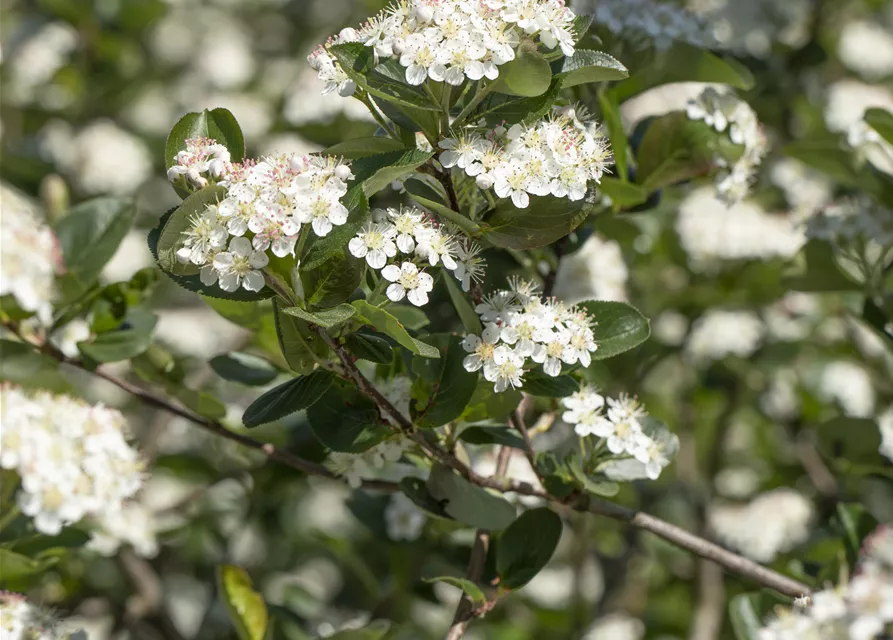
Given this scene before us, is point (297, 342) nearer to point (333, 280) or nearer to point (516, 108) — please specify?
point (333, 280)

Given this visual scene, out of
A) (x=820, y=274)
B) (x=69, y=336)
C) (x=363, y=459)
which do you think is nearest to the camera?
(x=363, y=459)

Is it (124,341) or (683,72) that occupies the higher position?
(683,72)

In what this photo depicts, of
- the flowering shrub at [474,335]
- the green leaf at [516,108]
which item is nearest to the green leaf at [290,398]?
the flowering shrub at [474,335]

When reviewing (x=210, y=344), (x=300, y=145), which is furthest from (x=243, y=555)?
(x=300, y=145)

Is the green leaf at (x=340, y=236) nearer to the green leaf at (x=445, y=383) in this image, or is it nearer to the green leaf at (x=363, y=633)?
the green leaf at (x=445, y=383)

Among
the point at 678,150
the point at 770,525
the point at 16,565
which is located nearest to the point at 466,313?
the point at 678,150
